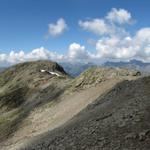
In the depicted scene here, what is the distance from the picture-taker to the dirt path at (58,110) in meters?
48.9

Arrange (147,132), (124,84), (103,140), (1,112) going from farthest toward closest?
(1,112)
(124,84)
(103,140)
(147,132)

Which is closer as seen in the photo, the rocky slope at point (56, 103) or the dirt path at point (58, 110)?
the rocky slope at point (56, 103)

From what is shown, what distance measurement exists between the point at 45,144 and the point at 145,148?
11.1 meters

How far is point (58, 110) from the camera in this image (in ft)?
178

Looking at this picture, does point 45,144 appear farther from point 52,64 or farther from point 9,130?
point 52,64

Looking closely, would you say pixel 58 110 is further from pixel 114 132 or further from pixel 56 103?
pixel 114 132

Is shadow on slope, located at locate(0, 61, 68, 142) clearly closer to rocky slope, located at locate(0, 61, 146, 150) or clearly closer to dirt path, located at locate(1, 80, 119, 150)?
rocky slope, located at locate(0, 61, 146, 150)

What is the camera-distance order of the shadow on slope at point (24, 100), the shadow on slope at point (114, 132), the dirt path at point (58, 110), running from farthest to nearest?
the shadow on slope at point (24, 100) < the dirt path at point (58, 110) < the shadow on slope at point (114, 132)

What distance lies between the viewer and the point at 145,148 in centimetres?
2014

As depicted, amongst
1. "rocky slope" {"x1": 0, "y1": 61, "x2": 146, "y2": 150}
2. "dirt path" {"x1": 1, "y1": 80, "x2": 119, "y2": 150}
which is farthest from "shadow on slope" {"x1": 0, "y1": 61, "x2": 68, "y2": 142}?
"dirt path" {"x1": 1, "y1": 80, "x2": 119, "y2": 150}

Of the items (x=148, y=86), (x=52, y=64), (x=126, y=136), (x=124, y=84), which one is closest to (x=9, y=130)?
(x=124, y=84)

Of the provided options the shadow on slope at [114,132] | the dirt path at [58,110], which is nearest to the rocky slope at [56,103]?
the dirt path at [58,110]

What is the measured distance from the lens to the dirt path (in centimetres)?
4891

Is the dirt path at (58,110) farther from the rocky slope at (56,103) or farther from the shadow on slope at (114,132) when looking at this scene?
the shadow on slope at (114,132)
